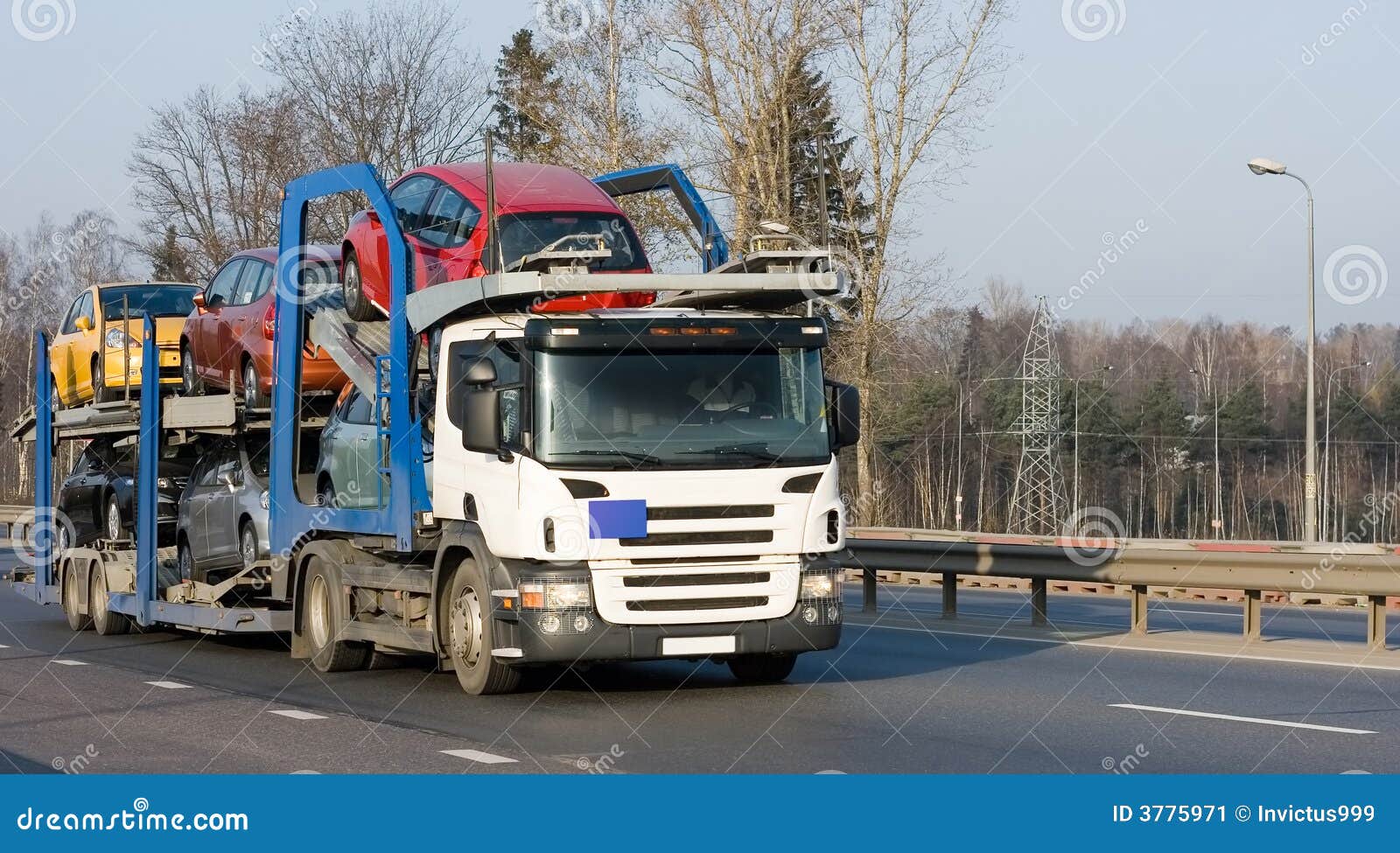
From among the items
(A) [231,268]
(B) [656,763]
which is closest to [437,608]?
(B) [656,763]

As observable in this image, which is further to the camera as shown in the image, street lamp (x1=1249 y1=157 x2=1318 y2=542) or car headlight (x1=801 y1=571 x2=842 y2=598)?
street lamp (x1=1249 y1=157 x2=1318 y2=542)

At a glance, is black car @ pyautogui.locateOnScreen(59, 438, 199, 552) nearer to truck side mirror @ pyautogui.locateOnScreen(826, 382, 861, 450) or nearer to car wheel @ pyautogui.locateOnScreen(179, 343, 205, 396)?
car wheel @ pyautogui.locateOnScreen(179, 343, 205, 396)

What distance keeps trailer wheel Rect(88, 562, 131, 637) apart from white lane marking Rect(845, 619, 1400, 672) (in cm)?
710

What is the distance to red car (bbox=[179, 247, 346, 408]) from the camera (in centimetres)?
1394

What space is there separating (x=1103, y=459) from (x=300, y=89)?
45185mm

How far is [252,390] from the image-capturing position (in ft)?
48.4

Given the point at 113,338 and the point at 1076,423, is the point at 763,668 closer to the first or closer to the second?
the point at 113,338

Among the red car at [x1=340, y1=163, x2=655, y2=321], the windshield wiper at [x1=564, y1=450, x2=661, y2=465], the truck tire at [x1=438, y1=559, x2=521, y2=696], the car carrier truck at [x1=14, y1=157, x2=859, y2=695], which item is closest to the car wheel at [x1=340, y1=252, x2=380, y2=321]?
the red car at [x1=340, y1=163, x2=655, y2=321]

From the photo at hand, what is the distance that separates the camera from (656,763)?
841cm

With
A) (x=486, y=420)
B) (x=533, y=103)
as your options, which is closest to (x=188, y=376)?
(x=486, y=420)

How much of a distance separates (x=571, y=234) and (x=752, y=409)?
1.90 m

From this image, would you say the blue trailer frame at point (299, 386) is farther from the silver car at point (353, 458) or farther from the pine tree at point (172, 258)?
the pine tree at point (172, 258)

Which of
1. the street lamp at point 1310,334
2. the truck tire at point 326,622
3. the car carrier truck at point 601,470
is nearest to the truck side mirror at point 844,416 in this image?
the car carrier truck at point 601,470

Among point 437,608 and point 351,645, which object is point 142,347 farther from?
point 437,608
